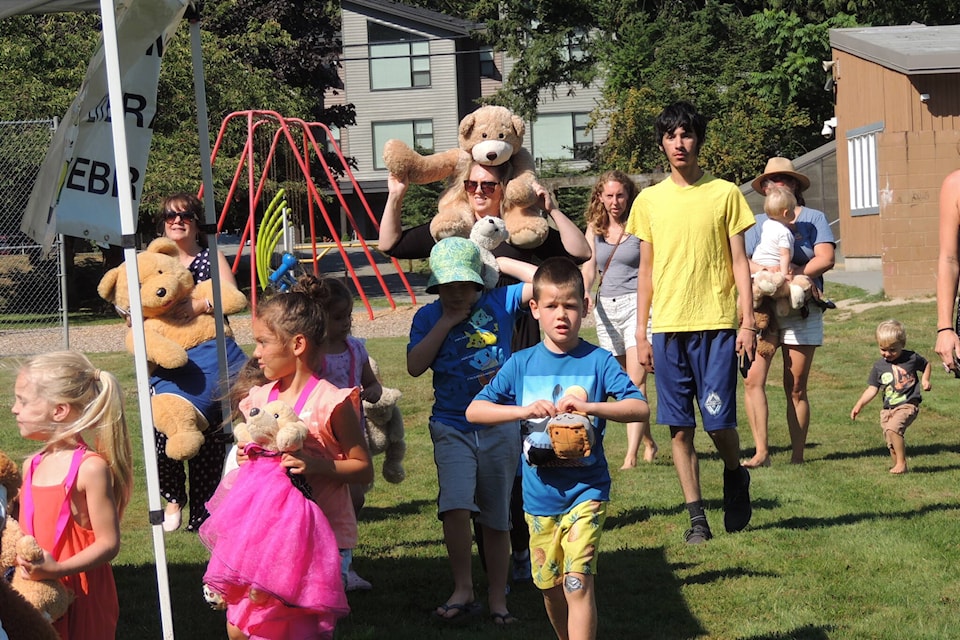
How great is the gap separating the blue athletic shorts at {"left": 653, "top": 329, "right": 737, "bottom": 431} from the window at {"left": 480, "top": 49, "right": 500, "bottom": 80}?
42.0m

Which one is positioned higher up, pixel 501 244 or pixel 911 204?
pixel 911 204

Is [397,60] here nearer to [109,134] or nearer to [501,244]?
[501,244]

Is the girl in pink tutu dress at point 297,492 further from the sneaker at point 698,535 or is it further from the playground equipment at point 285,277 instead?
the sneaker at point 698,535

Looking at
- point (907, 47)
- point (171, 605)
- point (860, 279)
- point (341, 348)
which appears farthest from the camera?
point (907, 47)

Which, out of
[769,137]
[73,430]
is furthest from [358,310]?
[73,430]

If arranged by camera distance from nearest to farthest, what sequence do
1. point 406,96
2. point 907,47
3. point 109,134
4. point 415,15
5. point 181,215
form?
point 109,134
point 181,215
point 907,47
point 415,15
point 406,96

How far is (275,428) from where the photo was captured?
12.4 ft

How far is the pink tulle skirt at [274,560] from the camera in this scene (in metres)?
3.66

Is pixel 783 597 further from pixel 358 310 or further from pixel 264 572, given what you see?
pixel 358 310

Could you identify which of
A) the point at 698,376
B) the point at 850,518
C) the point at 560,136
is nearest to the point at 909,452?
the point at 850,518

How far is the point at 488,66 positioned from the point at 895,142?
30577 mm

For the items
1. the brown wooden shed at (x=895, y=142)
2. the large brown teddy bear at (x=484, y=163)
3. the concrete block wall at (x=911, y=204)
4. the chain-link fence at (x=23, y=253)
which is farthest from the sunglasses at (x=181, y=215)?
the concrete block wall at (x=911, y=204)

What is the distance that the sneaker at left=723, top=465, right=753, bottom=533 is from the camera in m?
5.96

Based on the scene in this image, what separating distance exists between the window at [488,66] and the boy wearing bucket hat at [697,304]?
4178cm
